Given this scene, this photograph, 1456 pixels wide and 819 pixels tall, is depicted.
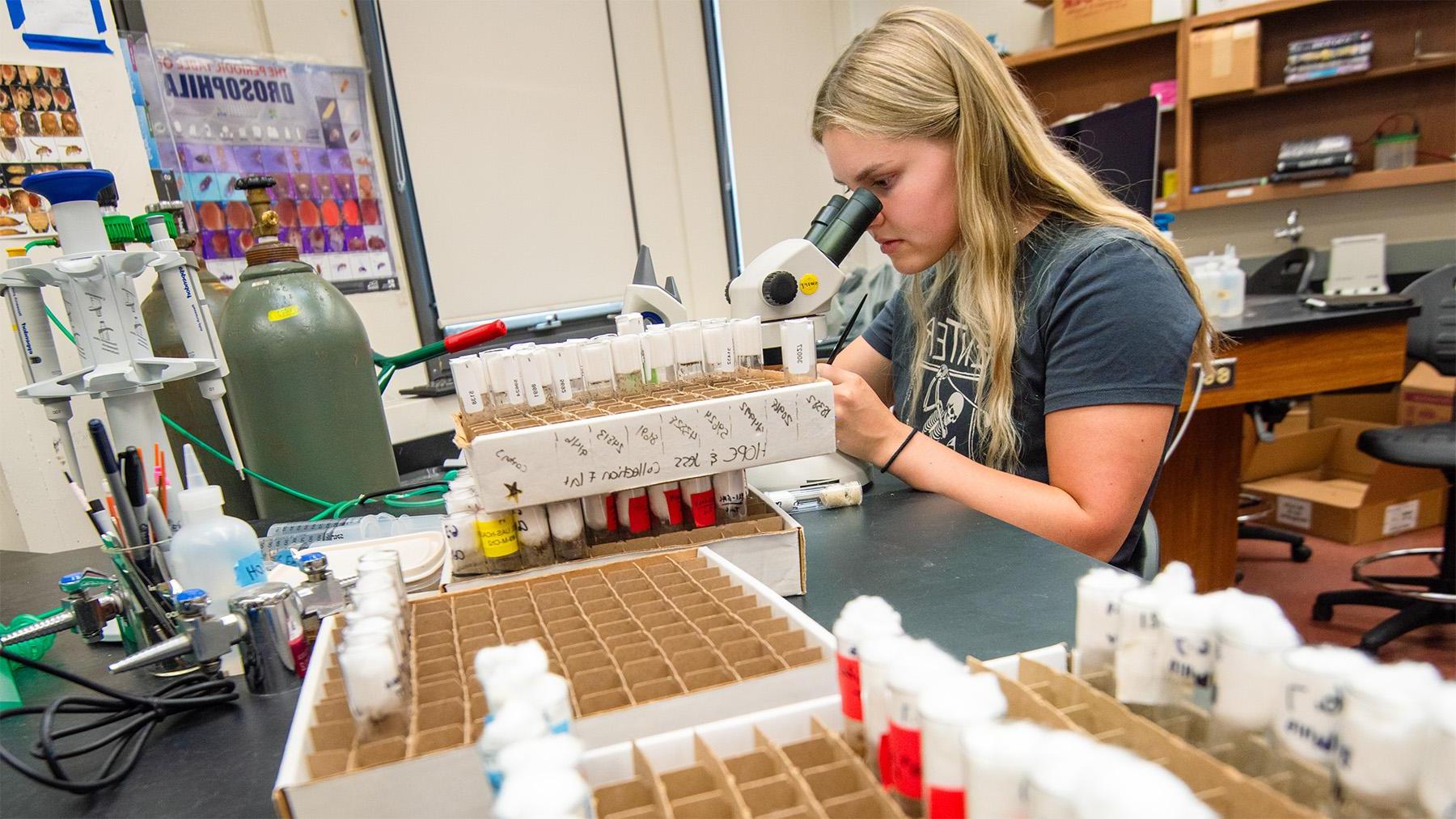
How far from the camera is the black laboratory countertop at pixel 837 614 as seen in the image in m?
0.57

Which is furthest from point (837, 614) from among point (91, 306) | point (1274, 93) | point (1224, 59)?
point (1274, 93)

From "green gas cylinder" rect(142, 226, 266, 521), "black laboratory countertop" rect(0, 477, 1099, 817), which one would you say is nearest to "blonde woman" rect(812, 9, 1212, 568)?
"black laboratory countertop" rect(0, 477, 1099, 817)

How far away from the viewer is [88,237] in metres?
0.89

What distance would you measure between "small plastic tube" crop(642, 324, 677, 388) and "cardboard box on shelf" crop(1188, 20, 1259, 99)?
321 centimetres

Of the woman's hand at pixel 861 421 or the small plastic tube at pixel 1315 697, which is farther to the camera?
the woman's hand at pixel 861 421

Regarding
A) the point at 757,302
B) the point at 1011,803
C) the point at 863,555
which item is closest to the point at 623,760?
the point at 1011,803

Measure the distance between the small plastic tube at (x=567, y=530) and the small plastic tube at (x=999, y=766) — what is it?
519 mm

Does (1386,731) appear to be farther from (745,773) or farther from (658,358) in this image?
(658,358)

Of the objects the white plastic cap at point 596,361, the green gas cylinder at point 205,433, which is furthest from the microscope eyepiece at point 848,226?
the green gas cylinder at point 205,433

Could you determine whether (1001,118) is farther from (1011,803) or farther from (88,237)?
(88,237)

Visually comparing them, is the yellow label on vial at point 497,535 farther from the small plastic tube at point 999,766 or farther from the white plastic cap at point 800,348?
the small plastic tube at point 999,766

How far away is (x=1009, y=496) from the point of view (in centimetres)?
99

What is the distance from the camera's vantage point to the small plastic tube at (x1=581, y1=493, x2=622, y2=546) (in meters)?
0.81

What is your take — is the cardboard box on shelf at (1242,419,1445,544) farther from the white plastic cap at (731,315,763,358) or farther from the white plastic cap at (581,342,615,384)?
the white plastic cap at (581,342,615,384)
